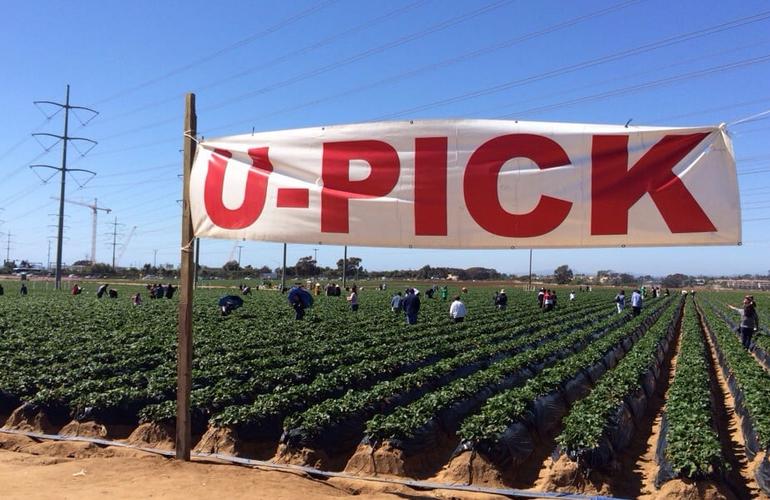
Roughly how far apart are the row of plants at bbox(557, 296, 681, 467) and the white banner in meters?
3.76

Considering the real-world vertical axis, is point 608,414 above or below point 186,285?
below

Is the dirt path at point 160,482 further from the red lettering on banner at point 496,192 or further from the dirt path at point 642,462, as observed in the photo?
the red lettering on banner at point 496,192

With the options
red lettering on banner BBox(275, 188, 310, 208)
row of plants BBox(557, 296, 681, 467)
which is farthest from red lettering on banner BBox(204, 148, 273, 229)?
row of plants BBox(557, 296, 681, 467)

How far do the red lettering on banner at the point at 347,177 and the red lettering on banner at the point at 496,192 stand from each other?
0.71 m

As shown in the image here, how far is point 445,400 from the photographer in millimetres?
9711

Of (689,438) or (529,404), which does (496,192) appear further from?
(529,404)

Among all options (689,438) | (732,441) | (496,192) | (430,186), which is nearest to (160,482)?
(430,186)

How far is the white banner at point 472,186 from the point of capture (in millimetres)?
4590

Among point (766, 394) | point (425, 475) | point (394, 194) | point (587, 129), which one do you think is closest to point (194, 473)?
point (425, 475)

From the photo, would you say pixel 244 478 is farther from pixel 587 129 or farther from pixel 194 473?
pixel 587 129

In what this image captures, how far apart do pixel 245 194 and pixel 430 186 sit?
72.3 inches

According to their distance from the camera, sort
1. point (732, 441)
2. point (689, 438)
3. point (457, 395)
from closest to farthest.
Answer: point (689, 438) < point (732, 441) < point (457, 395)

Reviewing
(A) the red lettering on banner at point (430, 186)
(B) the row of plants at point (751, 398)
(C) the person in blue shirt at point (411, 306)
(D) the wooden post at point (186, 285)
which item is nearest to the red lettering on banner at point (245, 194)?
(D) the wooden post at point (186, 285)

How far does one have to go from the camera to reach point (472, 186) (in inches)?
201
